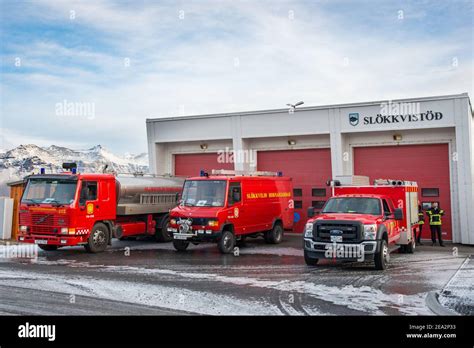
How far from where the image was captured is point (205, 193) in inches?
653

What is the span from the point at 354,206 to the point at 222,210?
4.35 meters

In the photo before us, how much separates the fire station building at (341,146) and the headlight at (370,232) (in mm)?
9076

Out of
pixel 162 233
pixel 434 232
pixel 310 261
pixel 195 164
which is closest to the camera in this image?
pixel 310 261

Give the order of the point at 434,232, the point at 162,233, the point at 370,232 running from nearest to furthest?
the point at 370,232, the point at 434,232, the point at 162,233

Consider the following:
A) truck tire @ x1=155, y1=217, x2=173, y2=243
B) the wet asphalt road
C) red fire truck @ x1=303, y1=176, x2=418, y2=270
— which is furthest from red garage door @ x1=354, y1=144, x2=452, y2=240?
truck tire @ x1=155, y1=217, x2=173, y2=243

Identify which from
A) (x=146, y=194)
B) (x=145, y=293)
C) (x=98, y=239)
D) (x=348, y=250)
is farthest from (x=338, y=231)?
(x=146, y=194)

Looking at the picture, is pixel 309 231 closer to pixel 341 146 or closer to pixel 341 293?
pixel 341 293

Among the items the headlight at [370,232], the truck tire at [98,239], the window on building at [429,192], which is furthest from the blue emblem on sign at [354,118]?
the truck tire at [98,239]

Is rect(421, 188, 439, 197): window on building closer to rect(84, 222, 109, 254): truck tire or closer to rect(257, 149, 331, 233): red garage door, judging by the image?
rect(257, 149, 331, 233): red garage door

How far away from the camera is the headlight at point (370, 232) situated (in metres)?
12.4

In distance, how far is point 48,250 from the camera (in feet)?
57.4

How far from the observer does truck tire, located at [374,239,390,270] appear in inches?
495

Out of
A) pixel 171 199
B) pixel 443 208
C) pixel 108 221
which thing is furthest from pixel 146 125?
pixel 443 208

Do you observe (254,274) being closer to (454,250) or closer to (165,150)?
(454,250)
